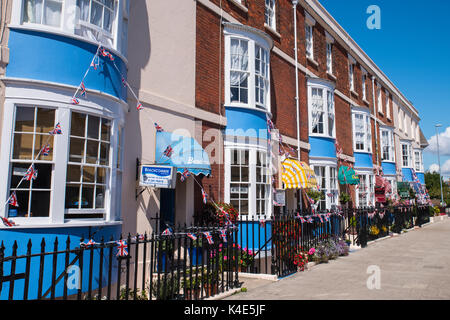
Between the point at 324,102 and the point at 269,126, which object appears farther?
the point at 324,102

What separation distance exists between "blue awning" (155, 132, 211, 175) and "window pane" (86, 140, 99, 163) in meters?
2.14

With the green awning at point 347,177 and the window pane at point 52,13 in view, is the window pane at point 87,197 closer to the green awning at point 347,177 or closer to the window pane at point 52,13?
the window pane at point 52,13

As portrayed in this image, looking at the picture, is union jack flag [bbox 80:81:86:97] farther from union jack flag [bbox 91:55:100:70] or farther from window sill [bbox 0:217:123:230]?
window sill [bbox 0:217:123:230]

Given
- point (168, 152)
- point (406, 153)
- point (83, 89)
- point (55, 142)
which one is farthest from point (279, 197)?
point (406, 153)

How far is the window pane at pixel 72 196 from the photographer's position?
6637 millimetres

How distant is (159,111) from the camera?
379 inches

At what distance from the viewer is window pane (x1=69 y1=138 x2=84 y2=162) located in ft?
22.2

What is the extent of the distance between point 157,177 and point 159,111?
80.0 inches

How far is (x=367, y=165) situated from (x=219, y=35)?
13.5 metres

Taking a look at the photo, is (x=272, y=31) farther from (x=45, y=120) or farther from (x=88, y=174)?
(x=45, y=120)

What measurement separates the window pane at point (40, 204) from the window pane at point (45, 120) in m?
1.06
